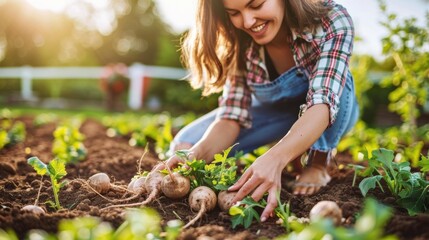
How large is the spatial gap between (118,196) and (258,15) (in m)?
1.26

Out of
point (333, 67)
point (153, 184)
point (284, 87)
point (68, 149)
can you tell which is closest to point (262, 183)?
point (153, 184)

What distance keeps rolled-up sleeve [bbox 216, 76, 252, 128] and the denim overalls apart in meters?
0.08

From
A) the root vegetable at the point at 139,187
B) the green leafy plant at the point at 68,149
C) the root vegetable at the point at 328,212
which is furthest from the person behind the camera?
the green leafy plant at the point at 68,149

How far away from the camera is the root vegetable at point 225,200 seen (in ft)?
6.32

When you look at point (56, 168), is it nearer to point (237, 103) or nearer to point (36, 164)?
point (36, 164)

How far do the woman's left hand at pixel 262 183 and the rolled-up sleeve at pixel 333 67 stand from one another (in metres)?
0.55

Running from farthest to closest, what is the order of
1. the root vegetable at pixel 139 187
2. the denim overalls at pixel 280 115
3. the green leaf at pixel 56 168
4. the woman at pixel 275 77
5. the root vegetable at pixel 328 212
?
the denim overalls at pixel 280 115 < the woman at pixel 275 77 < the root vegetable at pixel 139 187 < the green leaf at pixel 56 168 < the root vegetable at pixel 328 212

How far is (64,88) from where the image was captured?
14.2m

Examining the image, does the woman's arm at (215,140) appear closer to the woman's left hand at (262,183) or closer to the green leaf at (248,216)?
the woman's left hand at (262,183)

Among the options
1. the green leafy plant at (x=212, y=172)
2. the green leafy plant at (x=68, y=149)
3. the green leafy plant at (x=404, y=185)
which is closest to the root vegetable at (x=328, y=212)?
the green leafy plant at (x=404, y=185)

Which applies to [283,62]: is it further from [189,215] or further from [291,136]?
[189,215]

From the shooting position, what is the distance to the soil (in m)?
1.61

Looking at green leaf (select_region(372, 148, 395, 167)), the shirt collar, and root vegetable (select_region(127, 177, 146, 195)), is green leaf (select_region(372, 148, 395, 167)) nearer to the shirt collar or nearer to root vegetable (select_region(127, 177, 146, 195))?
the shirt collar

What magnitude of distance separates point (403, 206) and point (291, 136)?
1.91 feet
